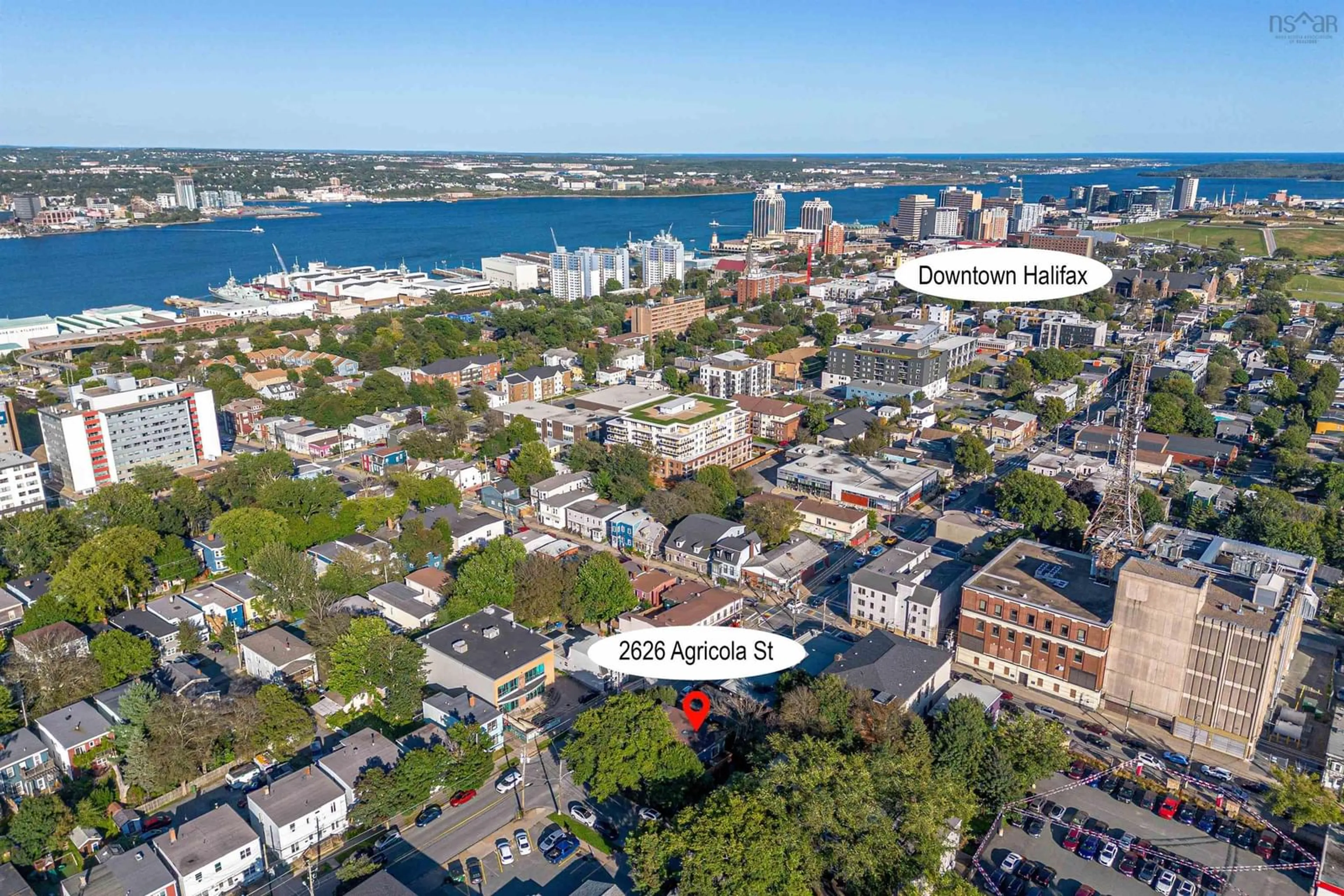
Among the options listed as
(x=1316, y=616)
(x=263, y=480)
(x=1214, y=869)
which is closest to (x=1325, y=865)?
(x=1214, y=869)

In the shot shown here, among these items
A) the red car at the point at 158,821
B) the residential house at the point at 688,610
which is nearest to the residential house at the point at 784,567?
the residential house at the point at 688,610

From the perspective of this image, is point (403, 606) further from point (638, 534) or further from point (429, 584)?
point (638, 534)

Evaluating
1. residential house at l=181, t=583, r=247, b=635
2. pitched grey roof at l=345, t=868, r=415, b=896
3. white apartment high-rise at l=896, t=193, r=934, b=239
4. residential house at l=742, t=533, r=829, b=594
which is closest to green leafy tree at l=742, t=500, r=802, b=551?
residential house at l=742, t=533, r=829, b=594

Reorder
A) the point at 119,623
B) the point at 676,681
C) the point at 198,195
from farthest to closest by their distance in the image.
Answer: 1. the point at 198,195
2. the point at 119,623
3. the point at 676,681

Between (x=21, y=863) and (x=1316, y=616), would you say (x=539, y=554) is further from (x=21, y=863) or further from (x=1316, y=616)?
(x=1316, y=616)

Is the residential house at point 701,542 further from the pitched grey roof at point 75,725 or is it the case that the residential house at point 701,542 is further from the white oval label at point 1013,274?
the pitched grey roof at point 75,725
